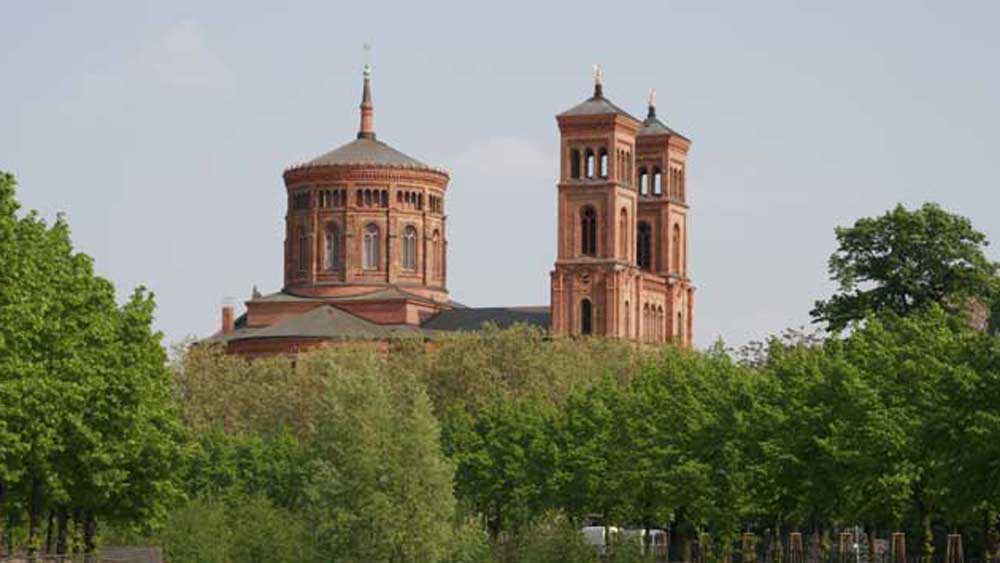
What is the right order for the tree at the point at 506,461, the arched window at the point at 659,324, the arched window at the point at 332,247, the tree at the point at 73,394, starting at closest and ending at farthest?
the tree at the point at 73,394 → the tree at the point at 506,461 → the arched window at the point at 659,324 → the arched window at the point at 332,247

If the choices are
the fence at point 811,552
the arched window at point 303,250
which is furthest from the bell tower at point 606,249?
the fence at point 811,552

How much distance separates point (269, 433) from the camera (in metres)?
127

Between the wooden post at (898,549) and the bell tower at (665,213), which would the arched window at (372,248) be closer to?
the bell tower at (665,213)

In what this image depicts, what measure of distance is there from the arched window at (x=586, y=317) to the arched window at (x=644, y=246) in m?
14.9

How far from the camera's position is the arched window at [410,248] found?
191875 millimetres

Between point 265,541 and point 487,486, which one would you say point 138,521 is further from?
point 487,486

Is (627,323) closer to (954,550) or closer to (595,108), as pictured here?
(595,108)

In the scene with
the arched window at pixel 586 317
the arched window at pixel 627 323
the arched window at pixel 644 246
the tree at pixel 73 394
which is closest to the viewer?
the tree at pixel 73 394

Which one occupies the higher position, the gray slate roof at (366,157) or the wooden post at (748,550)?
the gray slate roof at (366,157)

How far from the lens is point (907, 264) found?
96688 millimetres

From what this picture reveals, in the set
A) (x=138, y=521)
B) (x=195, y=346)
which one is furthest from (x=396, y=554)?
(x=195, y=346)

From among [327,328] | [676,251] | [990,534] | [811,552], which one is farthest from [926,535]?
[676,251]

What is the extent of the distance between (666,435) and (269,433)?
4940 centimetres

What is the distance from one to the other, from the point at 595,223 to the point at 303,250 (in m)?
25.8
